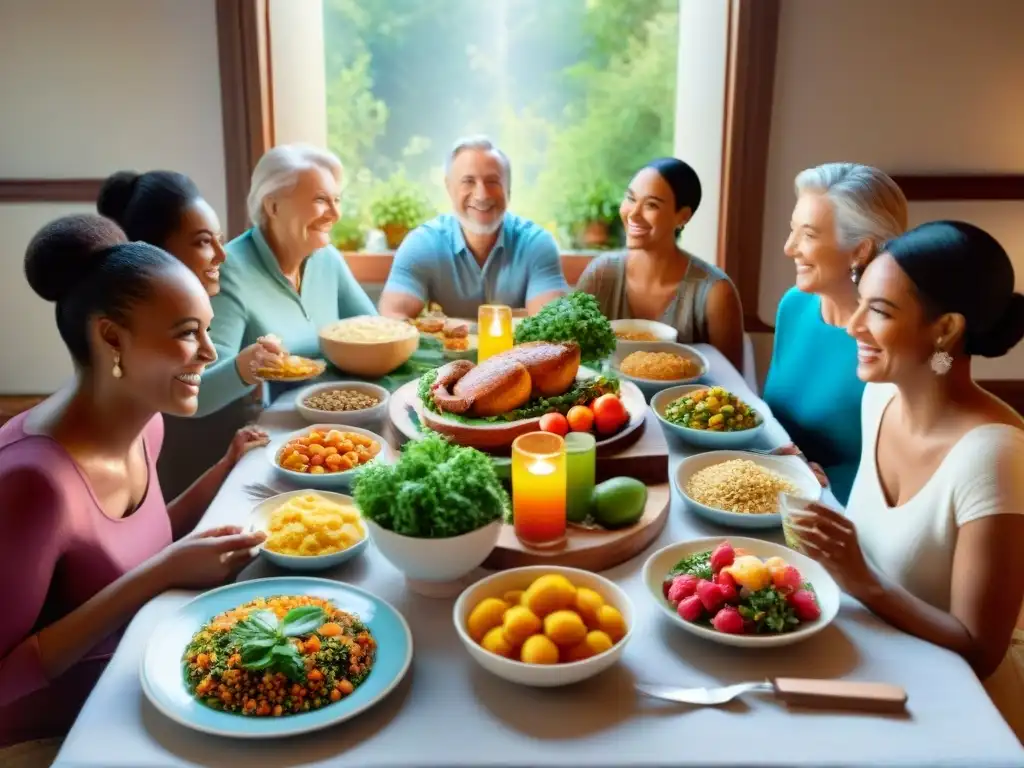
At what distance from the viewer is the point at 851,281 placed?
7.86 ft

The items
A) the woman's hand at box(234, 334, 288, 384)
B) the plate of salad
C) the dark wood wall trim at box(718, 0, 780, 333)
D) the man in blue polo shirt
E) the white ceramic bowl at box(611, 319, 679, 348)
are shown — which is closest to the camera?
the plate of salad

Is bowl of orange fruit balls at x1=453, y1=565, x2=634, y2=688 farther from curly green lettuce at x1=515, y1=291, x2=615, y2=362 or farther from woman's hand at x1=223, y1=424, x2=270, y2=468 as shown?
curly green lettuce at x1=515, y1=291, x2=615, y2=362

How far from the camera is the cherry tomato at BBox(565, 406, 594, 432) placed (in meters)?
1.98

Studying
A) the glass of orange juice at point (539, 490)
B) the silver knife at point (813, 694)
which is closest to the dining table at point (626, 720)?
the silver knife at point (813, 694)

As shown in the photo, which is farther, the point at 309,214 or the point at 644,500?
the point at 309,214

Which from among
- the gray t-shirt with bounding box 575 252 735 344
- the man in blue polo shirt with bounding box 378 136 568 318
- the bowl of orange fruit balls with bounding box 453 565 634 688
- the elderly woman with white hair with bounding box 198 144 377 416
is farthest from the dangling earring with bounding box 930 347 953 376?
the man in blue polo shirt with bounding box 378 136 568 318

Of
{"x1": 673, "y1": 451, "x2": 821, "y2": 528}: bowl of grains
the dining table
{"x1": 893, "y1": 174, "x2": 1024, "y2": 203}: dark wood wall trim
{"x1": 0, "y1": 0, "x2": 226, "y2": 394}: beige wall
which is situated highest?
{"x1": 0, "y1": 0, "x2": 226, "y2": 394}: beige wall

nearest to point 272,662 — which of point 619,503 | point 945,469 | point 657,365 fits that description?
point 619,503

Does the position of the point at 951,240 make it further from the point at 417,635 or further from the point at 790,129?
the point at 790,129

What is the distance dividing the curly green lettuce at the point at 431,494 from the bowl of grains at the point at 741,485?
0.50 metres

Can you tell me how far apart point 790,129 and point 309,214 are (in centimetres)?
229

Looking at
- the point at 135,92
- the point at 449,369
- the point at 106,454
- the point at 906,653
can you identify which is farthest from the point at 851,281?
the point at 135,92

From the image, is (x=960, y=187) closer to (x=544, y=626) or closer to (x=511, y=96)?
(x=511, y=96)

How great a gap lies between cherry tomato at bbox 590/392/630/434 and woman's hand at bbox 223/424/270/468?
775 mm
